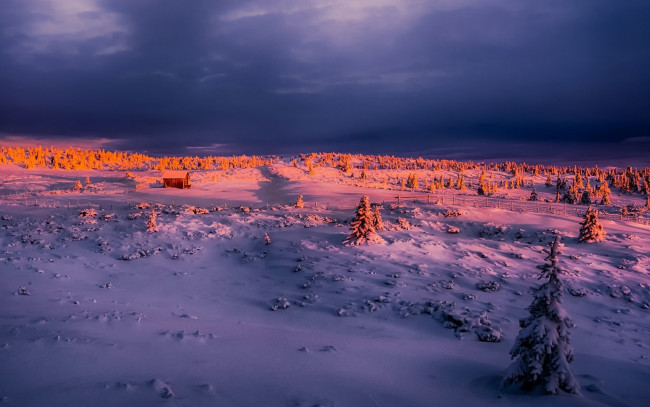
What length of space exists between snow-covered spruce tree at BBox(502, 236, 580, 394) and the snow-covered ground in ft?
1.09

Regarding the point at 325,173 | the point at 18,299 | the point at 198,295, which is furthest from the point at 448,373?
the point at 325,173

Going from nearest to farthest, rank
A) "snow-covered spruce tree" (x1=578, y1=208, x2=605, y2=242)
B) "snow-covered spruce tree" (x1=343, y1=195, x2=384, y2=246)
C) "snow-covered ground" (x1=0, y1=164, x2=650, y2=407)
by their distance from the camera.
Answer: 1. "snow-covered ground" (x1=0, y1=164, x2=650, y2=407)
2. "snow-covered spruce tree" (x1=343, y1=195, x2=384, y2=246)
3. "snow-covered spruce tree" (x1=578, y1=208, x2=605, y2=242)

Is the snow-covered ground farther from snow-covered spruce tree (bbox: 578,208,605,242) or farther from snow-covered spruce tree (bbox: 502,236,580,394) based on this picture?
snow-covered spruce tree (bbox: 578,208,605,242)

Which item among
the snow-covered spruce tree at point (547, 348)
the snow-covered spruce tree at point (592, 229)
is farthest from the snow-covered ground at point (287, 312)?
the snow-covered spruce tree at point (592, 229)

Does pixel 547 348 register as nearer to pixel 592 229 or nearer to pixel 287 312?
pixel 287 312

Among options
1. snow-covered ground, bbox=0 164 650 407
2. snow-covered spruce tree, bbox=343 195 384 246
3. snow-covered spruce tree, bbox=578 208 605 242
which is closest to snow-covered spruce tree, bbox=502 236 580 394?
snow-covered ground, bbox=0 164 650 407

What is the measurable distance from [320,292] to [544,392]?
10.9 meters

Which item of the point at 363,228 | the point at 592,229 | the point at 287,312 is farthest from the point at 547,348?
the point at 592,229

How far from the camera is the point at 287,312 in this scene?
50.0ft

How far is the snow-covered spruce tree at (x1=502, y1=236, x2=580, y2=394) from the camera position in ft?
25.0

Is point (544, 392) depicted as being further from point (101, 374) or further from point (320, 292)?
point (320, 292)

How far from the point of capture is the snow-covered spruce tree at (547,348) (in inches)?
300

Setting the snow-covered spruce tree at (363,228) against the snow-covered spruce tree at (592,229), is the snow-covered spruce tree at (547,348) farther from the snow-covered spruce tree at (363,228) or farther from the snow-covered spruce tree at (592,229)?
the snow-covered spruce tree at (592,229)

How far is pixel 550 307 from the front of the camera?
7.94 metres
